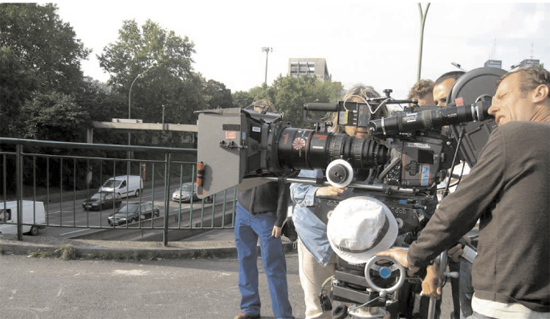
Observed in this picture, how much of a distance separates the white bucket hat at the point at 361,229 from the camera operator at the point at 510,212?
141 millimetres

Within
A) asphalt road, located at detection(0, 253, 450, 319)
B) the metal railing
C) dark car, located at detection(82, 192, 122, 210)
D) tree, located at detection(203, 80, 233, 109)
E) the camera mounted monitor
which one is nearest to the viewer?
the camera mounted monitor

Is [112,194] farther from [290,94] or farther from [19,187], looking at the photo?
[290,94]

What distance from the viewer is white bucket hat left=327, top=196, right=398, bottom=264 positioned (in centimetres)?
168

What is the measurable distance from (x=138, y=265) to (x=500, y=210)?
3850 mm

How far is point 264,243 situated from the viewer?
330 centimetres

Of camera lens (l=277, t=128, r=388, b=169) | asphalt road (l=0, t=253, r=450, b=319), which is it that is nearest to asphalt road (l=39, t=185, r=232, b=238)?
asphalt road (l=0, t=253, r=450, b=319)

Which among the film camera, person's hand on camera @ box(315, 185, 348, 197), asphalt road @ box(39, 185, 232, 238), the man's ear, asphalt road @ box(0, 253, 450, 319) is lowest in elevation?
asphalt road @ box(0, 253, 450, 319)

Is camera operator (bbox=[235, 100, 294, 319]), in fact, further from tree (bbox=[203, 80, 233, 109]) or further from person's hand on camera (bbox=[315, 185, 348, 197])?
tree (bbox=[203, 80, 233, 109])

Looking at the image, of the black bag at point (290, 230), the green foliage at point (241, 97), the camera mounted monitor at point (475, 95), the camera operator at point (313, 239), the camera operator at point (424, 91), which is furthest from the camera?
the green foliage at point (241, 97)

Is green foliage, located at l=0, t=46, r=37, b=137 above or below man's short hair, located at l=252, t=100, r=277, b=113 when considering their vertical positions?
above

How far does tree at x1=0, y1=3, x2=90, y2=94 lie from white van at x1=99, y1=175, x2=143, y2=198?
114ft

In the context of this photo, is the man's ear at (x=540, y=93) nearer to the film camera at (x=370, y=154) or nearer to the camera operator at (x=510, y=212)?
the camera operator at (x=510, y=212)

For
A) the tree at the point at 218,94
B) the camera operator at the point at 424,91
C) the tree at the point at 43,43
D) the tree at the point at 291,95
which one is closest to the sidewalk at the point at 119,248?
the camera operator at the point at 424,91

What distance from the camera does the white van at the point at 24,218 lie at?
4.85 metres
